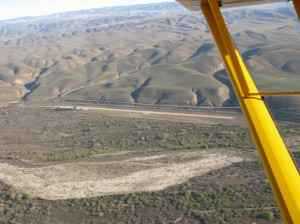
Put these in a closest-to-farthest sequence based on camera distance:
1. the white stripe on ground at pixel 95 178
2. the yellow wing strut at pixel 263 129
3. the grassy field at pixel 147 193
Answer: the yellow wing strut at pixel 263 129, the grassy field at pixel 147 193, the white stripe on ground at pixel 95 178

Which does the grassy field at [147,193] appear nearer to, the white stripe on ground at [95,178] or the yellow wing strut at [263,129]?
the white stripe on ground at [95,178]

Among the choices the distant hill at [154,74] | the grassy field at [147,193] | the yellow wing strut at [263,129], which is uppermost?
the distant hill at [154,74]

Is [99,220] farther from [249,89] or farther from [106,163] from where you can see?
[249,89]

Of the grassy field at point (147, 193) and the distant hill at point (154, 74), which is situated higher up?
the distant hill at point (154, 74)

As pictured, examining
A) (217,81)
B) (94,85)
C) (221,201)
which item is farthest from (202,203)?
(94,85)

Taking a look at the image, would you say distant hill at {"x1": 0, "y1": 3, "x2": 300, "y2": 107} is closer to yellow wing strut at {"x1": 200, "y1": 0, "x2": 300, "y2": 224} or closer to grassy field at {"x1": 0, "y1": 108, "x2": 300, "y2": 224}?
grassy field at {"x1": 0, "y1": 108, "x2": 300, "y2": 224}

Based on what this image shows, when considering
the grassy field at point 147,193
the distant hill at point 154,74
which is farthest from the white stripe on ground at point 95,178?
the distant hill at point 154,74

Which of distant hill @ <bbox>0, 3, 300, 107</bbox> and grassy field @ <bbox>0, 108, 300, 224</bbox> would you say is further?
distant hill @ <bbox>0, 3, 300, 107</bbox>

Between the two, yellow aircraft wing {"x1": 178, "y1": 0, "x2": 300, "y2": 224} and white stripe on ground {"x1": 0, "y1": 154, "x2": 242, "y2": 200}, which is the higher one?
white stripe on ground {"x1": 0, "y1": 154, "x2": 242, "y2": 200}

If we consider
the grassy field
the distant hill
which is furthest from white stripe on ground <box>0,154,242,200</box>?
the distant hill
